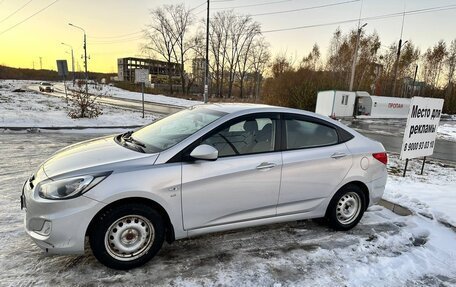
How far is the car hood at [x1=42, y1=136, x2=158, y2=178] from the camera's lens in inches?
115

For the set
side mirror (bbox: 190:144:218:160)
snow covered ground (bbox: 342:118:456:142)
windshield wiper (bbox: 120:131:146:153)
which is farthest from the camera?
snow covered ground (bbox: 342:118:456:142)

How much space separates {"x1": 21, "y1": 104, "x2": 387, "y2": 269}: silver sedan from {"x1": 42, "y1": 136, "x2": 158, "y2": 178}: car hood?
0.5 inches

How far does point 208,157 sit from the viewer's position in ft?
10.0

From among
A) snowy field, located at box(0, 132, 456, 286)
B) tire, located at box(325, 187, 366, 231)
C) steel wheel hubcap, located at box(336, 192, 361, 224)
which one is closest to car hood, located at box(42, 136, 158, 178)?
snowy field, located at box(0, 132, 456, 286)

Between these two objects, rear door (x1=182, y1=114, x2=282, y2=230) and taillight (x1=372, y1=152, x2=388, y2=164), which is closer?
rear door (x1=182, y1=114, x2=282, y2=230)

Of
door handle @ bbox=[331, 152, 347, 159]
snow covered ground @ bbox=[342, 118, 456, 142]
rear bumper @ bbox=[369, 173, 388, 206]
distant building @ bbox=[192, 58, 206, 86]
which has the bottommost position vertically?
snow covered ground @ bbox=[342, 118, 456, 142]

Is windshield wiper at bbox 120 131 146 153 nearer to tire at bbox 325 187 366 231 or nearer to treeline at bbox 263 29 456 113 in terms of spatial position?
tire at bbox 325 187 366 231

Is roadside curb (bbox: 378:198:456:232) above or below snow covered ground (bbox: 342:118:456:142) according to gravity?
above

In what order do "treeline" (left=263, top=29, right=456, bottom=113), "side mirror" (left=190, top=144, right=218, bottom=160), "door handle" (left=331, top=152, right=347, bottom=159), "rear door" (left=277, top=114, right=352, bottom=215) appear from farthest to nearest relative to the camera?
"treeline" (left=263, top=29, right=456, bottom=113) < "door handle" (left=331, top=152, right=347, bottom=159) < "rear door" (left=277, top=114, right=352, bottom=215) < "side mirror" (left=190, top=144, right=218, bottom=160)

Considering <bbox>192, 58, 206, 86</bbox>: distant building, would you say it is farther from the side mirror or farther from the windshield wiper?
the side mirror

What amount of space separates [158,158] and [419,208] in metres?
4.18

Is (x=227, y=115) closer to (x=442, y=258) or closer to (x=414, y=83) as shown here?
(x=442, y=258)

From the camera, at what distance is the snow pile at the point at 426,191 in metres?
4.77

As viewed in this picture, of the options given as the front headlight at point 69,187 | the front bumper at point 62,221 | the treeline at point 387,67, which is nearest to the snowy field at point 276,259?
the front bumper at point 62,221
